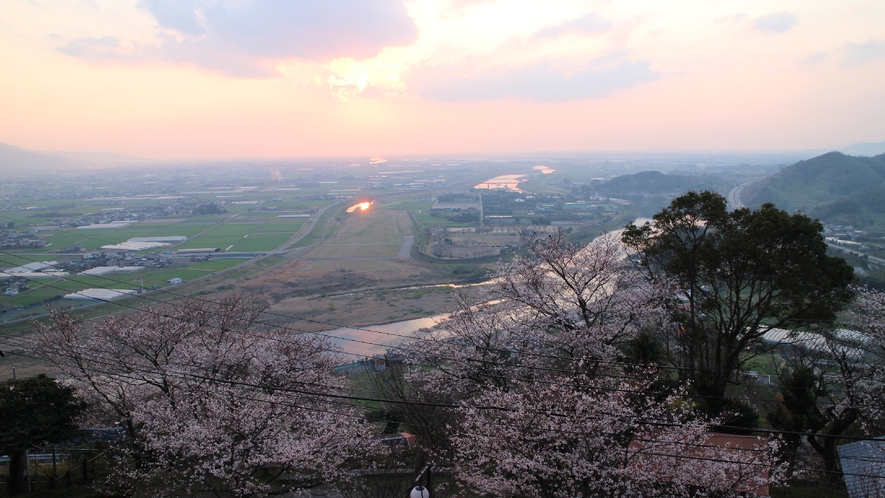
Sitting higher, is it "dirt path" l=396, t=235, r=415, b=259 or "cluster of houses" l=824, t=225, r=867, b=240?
"cluster of houses" l=824, t=225, r=867, b=240

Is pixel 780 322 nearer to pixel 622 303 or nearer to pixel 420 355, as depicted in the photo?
pixel 622 303

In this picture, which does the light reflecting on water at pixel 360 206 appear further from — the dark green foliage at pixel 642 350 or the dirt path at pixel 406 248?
the dark green foliage at pixel 642 350

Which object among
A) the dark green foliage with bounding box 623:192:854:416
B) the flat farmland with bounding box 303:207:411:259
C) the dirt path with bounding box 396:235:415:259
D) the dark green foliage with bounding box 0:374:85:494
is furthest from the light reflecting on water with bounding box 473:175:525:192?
the dark green foliage with bounding box 0:374:85:494

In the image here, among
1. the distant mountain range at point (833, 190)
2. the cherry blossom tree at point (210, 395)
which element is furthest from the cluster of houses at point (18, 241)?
the distant mountain range at point (833, 190)

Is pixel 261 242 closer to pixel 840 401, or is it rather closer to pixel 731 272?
pixel 731 272

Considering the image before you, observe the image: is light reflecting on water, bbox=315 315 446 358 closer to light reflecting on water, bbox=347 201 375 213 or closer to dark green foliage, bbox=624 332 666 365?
dark green foliage, bbox=624 332 666 365

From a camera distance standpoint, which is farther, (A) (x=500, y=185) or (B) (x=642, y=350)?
(A) (x=500, y=185)

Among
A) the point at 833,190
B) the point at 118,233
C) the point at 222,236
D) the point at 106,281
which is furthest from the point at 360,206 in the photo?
the point at 833,190
